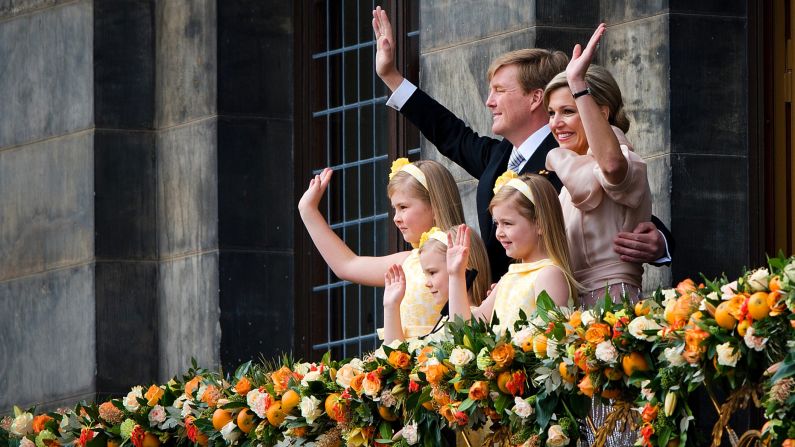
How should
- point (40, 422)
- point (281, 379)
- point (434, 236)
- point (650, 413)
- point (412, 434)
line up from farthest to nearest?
point (40, 422) < point (434, 236) < point (281, 379) < point (412, 434) < point (650, 413)

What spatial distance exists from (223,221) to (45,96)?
4.98 feet

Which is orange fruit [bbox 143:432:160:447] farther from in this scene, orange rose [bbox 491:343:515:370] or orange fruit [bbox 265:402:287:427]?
orange rose [bbox 491:343:515:370]

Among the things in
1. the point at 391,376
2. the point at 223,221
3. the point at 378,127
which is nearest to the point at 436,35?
the point at 378,127

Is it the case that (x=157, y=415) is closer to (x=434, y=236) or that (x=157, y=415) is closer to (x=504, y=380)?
(x=434, y=236)

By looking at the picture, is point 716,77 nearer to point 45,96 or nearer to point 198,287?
point 198,287

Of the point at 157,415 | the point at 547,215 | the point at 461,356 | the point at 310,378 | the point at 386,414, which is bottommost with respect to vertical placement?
the point at 157,415

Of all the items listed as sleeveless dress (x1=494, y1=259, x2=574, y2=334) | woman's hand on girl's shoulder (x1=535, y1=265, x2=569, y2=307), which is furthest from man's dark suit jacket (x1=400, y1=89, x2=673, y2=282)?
woman's hand on girl's shoulder (x1=535, y1=265, x2=569, y2=307)

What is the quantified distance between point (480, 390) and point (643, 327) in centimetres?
75

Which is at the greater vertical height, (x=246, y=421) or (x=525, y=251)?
(x=525, y=251)

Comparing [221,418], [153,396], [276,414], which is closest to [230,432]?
[221,418]

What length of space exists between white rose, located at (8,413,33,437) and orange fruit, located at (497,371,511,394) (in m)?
3.27

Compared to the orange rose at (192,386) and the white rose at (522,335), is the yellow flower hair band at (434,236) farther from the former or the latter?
the white rose at (522,335)

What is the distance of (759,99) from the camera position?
32.3ft

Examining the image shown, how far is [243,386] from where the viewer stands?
8328mm
